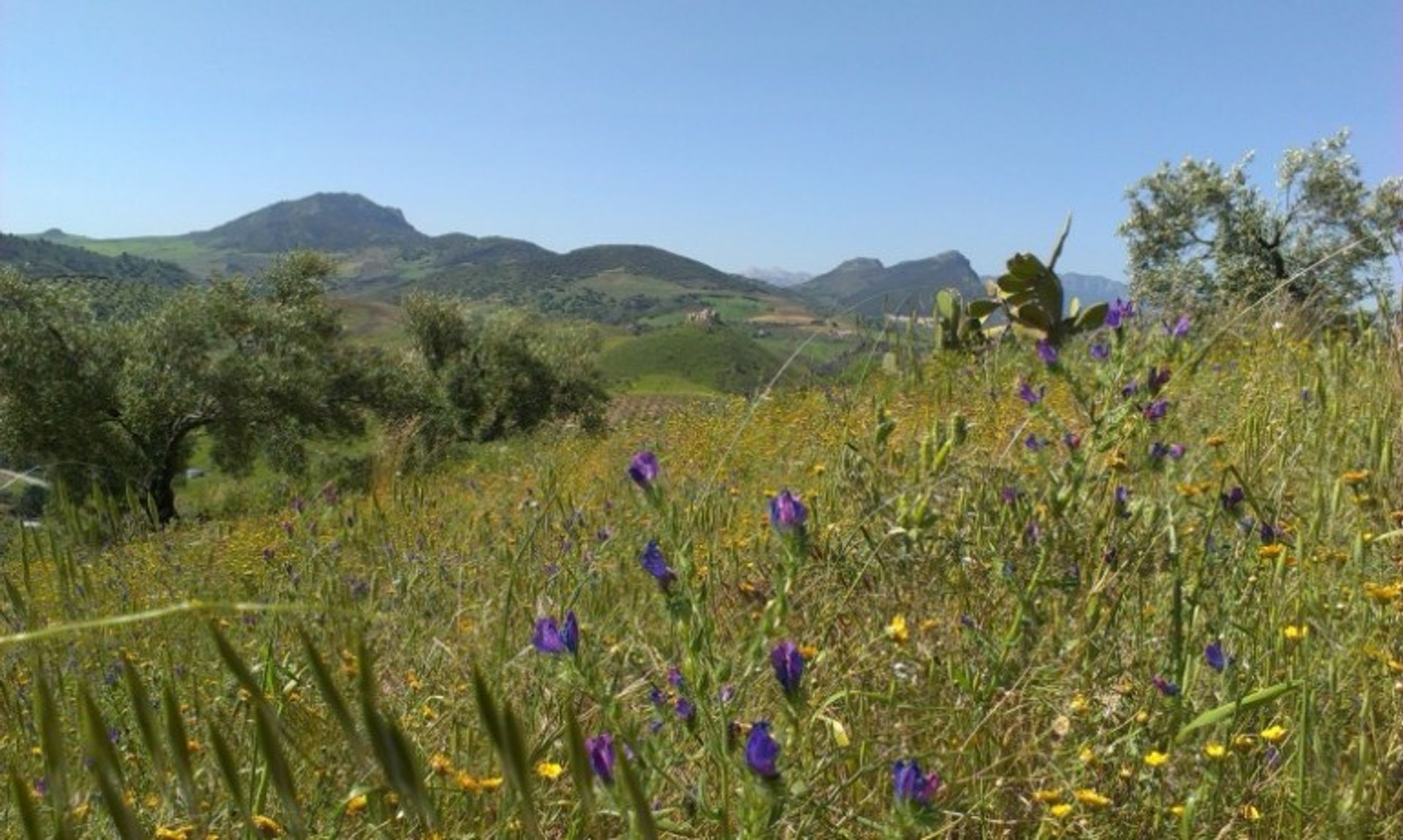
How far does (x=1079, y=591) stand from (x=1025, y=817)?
524 mm

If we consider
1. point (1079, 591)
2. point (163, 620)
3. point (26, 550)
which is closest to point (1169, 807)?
point (1079, 591)

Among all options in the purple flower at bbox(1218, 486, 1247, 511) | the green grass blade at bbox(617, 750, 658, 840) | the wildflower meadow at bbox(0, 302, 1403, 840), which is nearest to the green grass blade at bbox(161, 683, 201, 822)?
the wildflower meadow at bbox(0, 302, 1403, 840)

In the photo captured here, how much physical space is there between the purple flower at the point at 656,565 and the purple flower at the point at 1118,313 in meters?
1.78

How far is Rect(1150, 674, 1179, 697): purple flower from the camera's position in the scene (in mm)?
1455

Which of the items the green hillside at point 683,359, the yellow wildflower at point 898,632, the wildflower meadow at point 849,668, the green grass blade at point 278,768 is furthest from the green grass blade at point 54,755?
the green hillside at point 683,359

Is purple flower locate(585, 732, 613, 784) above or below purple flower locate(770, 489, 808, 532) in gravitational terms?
below

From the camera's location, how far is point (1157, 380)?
2178mm

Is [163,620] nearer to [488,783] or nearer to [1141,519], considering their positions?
[488,783]

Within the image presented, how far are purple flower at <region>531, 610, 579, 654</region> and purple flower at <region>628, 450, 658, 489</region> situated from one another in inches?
13.0

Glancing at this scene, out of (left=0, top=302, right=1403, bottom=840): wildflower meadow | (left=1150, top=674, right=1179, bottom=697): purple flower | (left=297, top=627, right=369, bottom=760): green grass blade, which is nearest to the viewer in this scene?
(left=297, top=627, right=369, bottom=760): green grass blade

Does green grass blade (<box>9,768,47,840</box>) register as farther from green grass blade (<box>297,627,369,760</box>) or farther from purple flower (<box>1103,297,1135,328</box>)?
purple flower (<box>1103,297,1135,328</box>)

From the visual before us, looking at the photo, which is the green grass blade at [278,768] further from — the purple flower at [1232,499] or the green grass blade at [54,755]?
the purple flower at [1232,499]

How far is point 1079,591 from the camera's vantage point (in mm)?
1860

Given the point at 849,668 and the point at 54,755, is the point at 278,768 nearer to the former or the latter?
the point at 54,755
